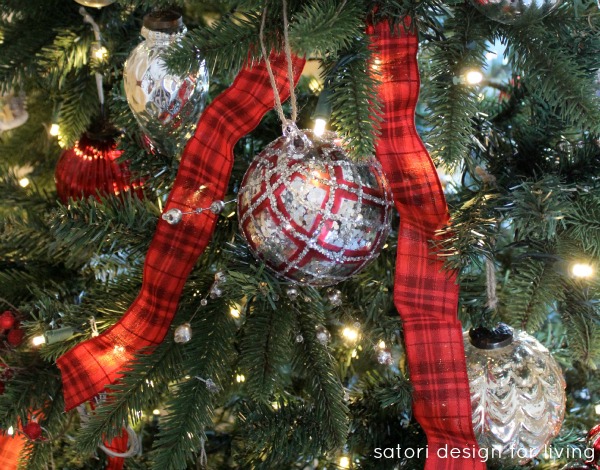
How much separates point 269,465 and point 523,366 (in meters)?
0.31

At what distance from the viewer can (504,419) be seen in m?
0.70

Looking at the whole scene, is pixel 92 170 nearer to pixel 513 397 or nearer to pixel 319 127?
pixel 319 127

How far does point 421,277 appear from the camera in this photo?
69cm

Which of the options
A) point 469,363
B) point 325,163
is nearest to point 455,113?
point 325,163

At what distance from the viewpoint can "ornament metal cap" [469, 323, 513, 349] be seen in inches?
28.5

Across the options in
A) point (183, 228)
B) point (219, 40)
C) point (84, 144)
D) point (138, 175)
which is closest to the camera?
point (219, 40)

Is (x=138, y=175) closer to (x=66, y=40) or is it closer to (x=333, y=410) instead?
(x=66, y=40)

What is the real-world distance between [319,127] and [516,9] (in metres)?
0.21

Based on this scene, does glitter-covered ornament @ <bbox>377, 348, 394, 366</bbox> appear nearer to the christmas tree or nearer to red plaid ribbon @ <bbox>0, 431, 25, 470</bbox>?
the christmas tree

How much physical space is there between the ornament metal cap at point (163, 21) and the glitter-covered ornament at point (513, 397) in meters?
0.49

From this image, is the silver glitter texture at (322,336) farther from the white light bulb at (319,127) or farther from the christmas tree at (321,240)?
the white light bulb at (319,127)

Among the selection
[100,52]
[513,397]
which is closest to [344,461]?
[513,397]

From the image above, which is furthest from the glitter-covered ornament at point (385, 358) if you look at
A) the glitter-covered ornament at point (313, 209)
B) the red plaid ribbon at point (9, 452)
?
the red plaid ribbon at point (9, 452)

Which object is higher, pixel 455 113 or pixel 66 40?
pixel 66 40
